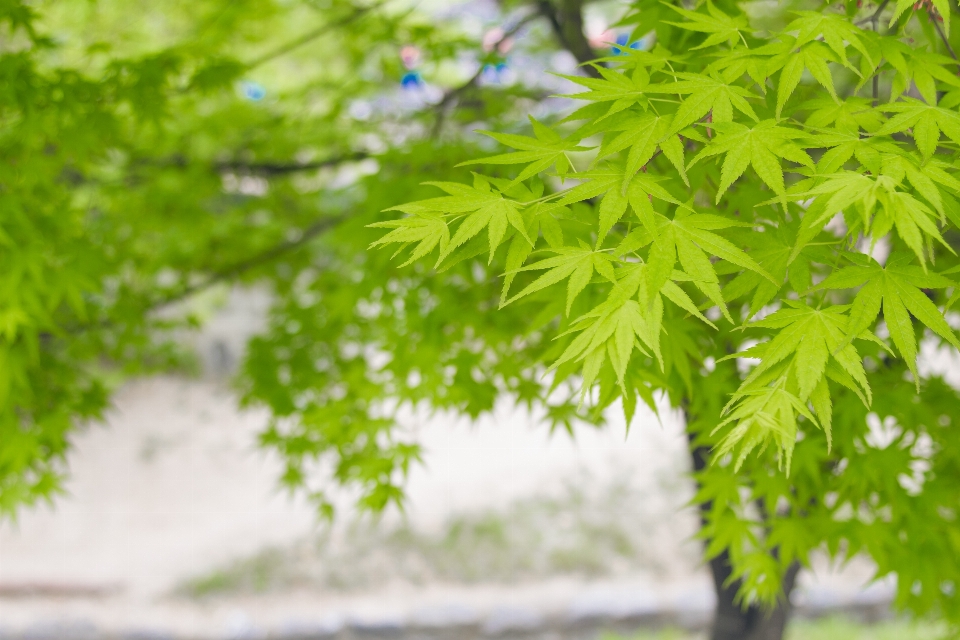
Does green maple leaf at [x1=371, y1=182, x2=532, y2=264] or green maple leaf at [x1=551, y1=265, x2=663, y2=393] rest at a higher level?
green maple leaf at [x1=371, y1=182, x2=532, y2=264]

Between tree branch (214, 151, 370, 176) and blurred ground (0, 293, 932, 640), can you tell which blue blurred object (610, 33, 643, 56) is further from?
blurred ground (0, 293, 932, 640)

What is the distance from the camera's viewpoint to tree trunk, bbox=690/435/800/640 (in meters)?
2.88

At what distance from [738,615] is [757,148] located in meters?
2.44

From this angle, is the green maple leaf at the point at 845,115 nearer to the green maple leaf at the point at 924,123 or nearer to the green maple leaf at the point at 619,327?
the green maple leaf at the point at 924,123

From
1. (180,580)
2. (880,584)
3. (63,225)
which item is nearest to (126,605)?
(180,580)

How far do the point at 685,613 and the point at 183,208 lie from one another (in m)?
4.27

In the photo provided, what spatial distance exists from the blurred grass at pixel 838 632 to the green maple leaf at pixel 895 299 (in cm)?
437

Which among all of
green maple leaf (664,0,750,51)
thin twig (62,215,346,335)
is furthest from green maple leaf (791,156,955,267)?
thin twig (62,215,346,335)

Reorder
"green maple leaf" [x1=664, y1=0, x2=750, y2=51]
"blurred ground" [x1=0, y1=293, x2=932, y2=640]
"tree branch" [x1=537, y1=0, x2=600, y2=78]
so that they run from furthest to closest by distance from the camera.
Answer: "blurred ground" [x1=0, y1=293, x2=932, y2=640], "tree branch" [x1=537, y1=0, x2=600, y2=78], "green maple leaf" [x1=664, y1=0, x2=750, y2=51]

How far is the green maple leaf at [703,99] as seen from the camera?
47.8 inches

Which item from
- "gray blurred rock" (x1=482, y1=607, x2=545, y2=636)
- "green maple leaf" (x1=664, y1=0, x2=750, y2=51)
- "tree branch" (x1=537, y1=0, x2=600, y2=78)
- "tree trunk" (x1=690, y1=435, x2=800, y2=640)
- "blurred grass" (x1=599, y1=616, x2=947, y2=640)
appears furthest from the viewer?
"gray blurred rock" (x1=482, y1=607, x2=545, y2=636)

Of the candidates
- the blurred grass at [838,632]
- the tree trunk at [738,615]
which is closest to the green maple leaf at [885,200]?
the tree trunk at [738,615]

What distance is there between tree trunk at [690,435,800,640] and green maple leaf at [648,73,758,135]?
1991 millimetres

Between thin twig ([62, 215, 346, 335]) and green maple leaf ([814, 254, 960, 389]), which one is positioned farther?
thin twig ([62, 215, 346, 335])
